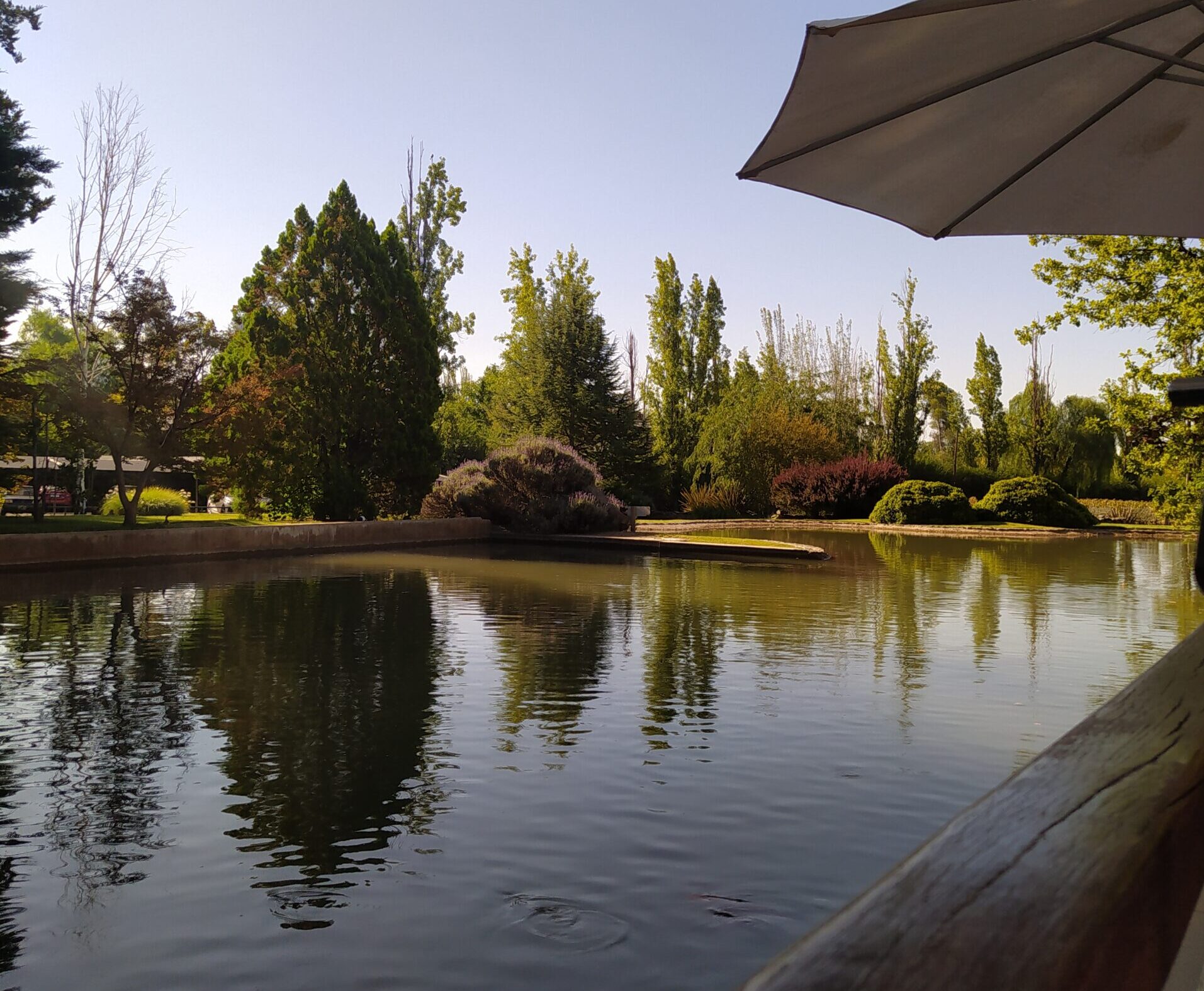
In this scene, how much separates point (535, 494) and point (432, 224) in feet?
55.3

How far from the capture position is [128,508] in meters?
17.2

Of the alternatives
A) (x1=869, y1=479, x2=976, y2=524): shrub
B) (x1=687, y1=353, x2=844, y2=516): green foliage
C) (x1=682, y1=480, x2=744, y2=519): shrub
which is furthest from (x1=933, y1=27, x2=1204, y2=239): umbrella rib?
(x1=687, y1=353, x2=844, y2=516): green foliage

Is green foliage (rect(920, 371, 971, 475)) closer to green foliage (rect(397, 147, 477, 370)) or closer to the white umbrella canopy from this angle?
green foliage (rect(397, 147, 477, 370))

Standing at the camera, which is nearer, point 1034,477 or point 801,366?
point 1034,477

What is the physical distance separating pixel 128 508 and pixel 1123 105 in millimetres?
16352

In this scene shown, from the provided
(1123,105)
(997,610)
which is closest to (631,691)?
(1123,105)

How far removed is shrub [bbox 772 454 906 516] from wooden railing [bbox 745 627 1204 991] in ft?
101

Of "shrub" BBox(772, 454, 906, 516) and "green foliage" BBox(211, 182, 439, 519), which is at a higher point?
"green foliage" BBox(211, 182, 439, 519)

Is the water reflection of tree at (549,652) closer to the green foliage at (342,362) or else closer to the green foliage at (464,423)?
the green foliage at (342,362)

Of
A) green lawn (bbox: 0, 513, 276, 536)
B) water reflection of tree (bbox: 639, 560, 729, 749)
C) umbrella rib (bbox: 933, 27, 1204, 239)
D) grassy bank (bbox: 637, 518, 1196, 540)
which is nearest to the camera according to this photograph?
umbrella rib (bbox: 933, 27, 1204, 239)

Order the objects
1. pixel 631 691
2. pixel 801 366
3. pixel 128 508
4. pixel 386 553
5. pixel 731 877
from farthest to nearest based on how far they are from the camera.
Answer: pixel 801 366
pixel 386 553
pixel 128 508
pixel 631 691
pixel 731 877

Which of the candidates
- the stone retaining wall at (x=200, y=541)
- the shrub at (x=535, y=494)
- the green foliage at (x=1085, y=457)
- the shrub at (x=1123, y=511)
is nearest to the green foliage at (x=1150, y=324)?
the shrub at (x=535, y=494)

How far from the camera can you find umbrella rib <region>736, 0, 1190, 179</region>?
327 centimetres

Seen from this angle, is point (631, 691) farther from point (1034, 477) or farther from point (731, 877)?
point (1034, 477)
